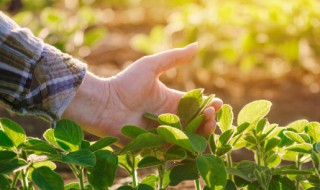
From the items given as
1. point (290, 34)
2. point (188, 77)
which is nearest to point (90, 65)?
point (188, 77)

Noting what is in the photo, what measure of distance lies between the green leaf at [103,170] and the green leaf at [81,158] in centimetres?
5

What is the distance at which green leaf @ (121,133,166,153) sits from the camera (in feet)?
4.18

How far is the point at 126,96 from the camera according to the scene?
175cm

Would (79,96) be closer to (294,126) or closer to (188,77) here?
(294,126)

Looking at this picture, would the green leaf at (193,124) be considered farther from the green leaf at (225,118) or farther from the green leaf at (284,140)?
the green leaf at (284,140)

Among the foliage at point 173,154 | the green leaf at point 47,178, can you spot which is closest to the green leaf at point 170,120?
the foliage at point 173,154

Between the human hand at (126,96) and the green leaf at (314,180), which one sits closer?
the green leaf at (314,180)

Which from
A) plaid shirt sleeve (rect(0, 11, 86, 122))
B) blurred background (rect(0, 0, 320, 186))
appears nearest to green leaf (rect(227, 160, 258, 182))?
plaid shirt sleeve (rect(0, 11, 86, 122))

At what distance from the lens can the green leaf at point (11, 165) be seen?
123 centimetres

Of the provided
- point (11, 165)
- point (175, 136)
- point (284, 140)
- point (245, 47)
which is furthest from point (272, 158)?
point (245, 47)

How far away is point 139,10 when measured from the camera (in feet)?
23.2

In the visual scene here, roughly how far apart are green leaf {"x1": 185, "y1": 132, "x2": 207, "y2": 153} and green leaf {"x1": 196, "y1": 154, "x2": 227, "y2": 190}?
18 millimetres

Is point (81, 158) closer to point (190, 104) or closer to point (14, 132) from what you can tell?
point (14, 132)

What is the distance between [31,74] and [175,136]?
45cm
